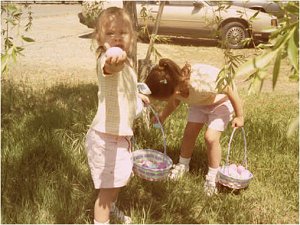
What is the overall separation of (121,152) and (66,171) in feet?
2.66

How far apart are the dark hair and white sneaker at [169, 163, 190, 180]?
66 cm

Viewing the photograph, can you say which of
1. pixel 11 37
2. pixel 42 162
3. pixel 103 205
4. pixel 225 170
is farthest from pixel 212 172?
pixel 11 37

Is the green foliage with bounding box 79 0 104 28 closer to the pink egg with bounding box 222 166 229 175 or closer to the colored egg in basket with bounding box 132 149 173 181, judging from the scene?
the colored egg in basket with bounding box 132 149 173 181

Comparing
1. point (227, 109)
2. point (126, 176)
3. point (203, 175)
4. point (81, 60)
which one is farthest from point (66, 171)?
point (81, 60)

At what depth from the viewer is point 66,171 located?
323 cm

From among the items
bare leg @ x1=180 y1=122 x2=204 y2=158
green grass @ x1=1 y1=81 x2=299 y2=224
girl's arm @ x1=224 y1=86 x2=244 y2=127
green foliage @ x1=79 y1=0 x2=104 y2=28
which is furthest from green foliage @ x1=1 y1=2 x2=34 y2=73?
girl's arm @ x1=224 y1=86 x2=244 y2=127

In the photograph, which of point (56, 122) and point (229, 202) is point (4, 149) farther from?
point (229, 202)

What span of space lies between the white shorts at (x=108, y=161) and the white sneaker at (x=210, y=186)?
910 mm

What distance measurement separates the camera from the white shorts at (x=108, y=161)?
2576mm

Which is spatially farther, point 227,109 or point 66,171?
point 227,109

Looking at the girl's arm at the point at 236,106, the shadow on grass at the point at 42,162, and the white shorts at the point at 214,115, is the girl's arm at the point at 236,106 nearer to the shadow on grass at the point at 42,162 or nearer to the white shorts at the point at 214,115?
the white shorts at the point at 214,115

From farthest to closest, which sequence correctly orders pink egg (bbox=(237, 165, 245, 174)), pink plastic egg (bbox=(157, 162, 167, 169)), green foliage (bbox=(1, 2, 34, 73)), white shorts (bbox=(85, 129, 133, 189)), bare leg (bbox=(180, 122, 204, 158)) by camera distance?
bare leg (bbox=(180, 122, 204, 158)), pink egg (bbox=(237, 165, 245, 174)), pink plastic egg (bbox=(157, 162, 167, 169)), white shorts (bbox=(85, 129, 133, 189)), green foliage (bbox=(1, 2, 34, 73))

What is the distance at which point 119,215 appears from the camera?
111 inches

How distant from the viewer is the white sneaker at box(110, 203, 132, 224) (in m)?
2.80
